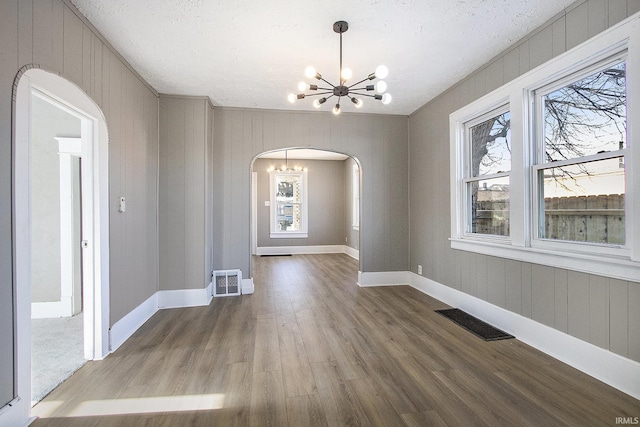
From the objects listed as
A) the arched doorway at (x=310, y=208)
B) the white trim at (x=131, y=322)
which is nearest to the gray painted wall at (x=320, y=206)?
the arched doorway at (x=310, y=208)

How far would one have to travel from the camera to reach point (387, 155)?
481 centimetres

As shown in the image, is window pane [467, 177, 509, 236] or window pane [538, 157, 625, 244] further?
window pane [467, 177, 509, 236]

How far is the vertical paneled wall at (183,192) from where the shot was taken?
12.6ft

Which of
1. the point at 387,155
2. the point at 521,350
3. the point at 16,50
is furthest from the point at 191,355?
the point at 387,155

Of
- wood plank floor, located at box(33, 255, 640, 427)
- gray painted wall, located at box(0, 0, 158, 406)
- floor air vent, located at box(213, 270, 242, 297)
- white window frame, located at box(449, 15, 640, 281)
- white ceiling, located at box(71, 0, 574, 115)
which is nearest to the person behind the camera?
gray painted wall, located at box(0, 0, 158, 406)

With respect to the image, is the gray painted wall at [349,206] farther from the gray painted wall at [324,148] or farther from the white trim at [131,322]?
the white trim at [131,322]

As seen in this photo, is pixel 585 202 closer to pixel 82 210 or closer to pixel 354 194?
pixel 82 210

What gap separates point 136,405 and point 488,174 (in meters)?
3.71

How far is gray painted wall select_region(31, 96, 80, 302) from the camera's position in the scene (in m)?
3.33

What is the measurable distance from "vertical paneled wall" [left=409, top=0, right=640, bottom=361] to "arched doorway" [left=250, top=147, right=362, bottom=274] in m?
3.98

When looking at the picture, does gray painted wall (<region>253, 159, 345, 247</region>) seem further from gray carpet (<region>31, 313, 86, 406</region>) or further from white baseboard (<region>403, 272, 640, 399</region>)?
gray carpet (<region>31, 313, 86, 406</region>)

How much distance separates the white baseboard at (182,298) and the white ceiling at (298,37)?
8.35 feet

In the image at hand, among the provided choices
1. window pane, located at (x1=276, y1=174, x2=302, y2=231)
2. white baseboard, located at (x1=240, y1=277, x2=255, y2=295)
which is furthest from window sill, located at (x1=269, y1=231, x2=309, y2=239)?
white baseboard, located at (x1=240, y1=277, x2=255, y2=295)

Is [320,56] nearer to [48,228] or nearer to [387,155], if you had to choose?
[387,155]
